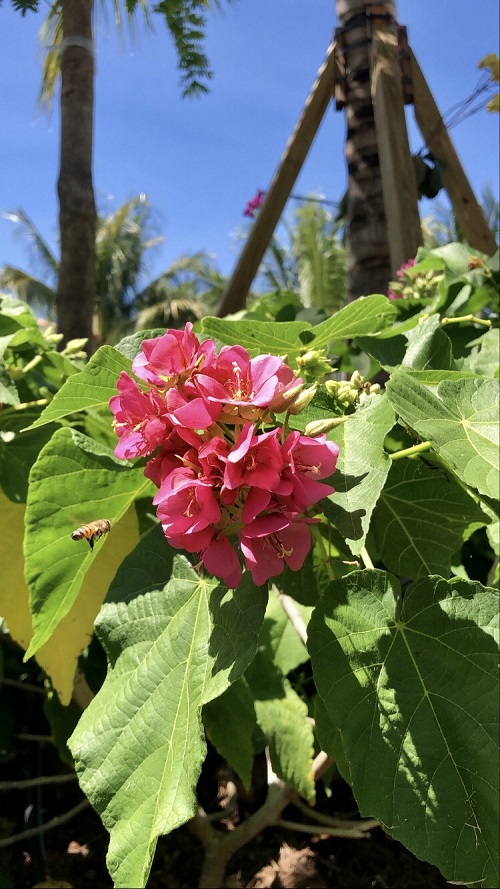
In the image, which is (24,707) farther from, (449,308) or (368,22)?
(368,22)

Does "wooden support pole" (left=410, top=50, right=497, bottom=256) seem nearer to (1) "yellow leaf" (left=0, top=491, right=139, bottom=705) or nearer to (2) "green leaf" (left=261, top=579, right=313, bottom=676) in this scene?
(2) "green leaf" (left=261, top=579, right=313, bottom=676)

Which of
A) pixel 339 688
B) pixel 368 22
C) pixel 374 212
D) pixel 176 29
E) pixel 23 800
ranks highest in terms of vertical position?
pixel 368 22

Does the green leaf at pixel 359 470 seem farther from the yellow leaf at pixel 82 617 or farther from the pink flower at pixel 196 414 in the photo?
the yellow leaf at pixel 82 617

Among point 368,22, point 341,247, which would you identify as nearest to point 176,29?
point 368,22

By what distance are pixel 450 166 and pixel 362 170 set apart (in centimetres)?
37

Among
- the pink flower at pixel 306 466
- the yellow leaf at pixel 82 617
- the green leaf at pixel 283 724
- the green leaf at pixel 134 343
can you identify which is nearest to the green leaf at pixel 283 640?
the green leaf at pixel 283 724

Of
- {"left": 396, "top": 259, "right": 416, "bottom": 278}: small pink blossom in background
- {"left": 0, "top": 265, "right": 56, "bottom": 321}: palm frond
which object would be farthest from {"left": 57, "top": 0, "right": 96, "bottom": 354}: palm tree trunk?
{"left": 0, "top": 265, "right": 56, "bottom": 321}: palm frond

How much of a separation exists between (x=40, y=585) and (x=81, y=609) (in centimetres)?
22

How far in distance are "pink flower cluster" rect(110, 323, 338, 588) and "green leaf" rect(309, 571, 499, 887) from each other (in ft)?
0.31

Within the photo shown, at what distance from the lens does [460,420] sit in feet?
2.33

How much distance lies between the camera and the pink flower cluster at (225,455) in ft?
1.85

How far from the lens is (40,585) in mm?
771

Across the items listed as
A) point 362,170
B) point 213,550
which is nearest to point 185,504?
point 213,550

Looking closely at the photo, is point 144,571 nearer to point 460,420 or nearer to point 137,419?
point 137,419
